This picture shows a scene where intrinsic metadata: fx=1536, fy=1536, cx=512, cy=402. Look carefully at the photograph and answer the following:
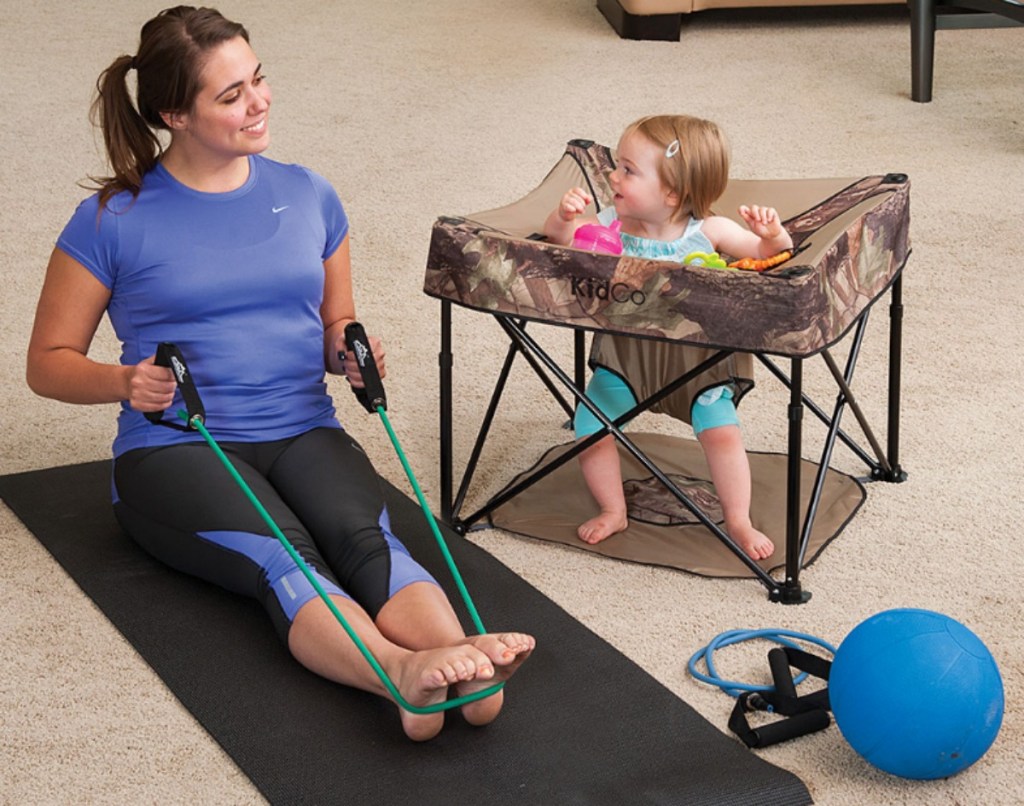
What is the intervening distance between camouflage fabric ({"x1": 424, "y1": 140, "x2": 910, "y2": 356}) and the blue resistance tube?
1.15 ft

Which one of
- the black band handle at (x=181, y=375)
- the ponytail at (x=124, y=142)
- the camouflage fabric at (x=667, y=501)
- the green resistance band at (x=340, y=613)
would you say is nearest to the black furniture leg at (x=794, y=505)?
the camouflage fabric at (x=667, y=501)

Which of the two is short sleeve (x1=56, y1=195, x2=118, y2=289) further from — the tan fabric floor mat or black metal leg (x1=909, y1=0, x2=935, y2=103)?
black metal leg (x1=909, y1=0, x2=935, y2=103)

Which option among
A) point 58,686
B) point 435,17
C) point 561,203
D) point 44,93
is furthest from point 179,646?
point 435,17

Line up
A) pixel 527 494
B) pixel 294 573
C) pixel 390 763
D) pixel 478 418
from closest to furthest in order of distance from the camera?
1. pixel 390 763
2. pixel 294 573
3. pixel 527 494
4. pixel 478 418

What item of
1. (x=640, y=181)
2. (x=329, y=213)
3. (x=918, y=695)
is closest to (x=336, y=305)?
(x=329, y=213)

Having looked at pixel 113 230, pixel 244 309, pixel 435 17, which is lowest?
pixel 435 17

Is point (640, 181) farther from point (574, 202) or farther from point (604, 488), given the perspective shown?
point (604, 488)

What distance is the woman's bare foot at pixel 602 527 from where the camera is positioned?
7.01 ft

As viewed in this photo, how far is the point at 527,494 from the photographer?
229cm

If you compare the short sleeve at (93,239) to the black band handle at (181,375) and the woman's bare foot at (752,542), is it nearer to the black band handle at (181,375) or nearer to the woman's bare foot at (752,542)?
the black band handle at (181,375)

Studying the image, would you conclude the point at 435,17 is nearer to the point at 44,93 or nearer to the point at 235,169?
the point at 44,93

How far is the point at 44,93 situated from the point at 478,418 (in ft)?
8.06

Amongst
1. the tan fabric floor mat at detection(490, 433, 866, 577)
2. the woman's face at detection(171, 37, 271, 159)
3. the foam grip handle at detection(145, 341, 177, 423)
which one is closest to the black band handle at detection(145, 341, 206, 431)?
the foam grip handle at detection(145, 341, 177, 423)

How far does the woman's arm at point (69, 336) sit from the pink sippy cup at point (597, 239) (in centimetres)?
62
